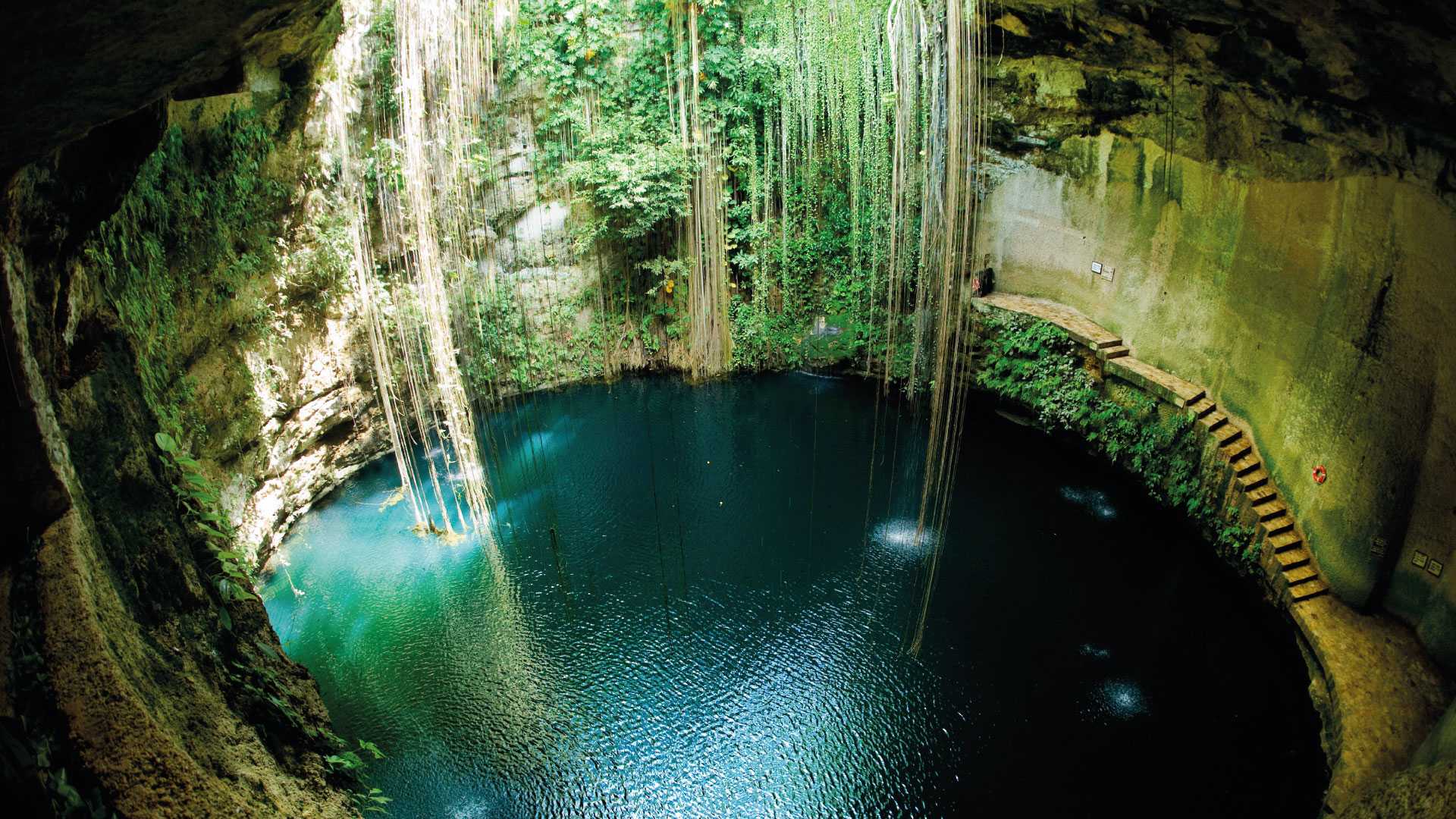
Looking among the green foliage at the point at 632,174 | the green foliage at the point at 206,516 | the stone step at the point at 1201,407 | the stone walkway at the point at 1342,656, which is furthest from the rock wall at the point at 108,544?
the stone step at the point at 1201,407

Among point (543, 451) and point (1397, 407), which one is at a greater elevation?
point (1397, 407)

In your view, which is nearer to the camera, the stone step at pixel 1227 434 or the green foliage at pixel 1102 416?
the stone step at pixel 1227 434

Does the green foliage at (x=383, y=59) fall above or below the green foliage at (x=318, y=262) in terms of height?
above

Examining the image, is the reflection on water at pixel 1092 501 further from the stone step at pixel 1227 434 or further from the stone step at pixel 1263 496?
the stone step at pixel 1263 496

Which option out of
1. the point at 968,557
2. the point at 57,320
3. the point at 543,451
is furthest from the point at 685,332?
the point at 57,320

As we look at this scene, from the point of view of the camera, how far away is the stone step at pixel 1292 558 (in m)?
5.87

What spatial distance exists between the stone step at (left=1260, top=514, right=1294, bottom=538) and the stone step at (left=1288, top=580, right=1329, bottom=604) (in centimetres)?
46

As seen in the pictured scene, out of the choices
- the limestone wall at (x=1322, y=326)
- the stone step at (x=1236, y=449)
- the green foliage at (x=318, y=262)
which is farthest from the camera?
the green foliage at (x=318, y=262)

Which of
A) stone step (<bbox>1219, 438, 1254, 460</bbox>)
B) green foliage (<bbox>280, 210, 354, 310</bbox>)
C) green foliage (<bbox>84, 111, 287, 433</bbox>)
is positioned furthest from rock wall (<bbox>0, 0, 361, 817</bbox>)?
stone step (<bbox>1219, 438, 1254, 460</bbox>)

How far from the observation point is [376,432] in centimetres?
857

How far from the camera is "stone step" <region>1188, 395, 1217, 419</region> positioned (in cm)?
691

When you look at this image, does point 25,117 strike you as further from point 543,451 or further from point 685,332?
point 685,332

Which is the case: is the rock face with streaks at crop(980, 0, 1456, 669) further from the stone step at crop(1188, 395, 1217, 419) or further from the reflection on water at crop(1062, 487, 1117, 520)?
the reflection on water at crop(1062, 487, 1117, 520)

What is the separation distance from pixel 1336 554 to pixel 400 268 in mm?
8533
